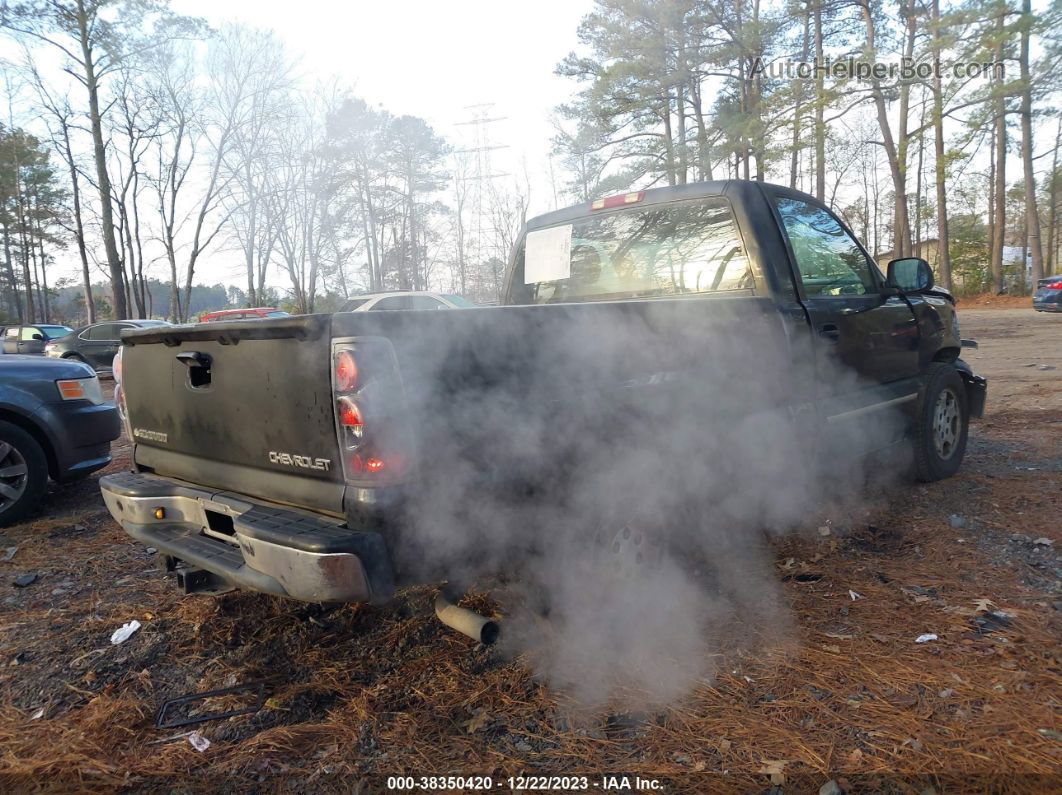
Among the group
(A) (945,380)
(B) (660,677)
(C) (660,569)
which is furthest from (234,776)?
(A) (945,380)

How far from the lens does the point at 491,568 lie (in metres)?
2.26

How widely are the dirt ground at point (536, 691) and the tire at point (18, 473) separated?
890mm

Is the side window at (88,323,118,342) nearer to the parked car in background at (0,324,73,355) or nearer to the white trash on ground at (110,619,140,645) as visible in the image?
the parked car in background at (0,324,73,355)

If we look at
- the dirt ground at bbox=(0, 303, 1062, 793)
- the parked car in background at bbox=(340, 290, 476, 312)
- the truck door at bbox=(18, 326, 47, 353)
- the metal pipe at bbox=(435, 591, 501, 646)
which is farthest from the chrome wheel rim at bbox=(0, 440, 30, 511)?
the truck door at bbox=(18, 326, 47, 353)

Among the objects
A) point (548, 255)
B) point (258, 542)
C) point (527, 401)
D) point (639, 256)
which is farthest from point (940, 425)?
point (258, 542)

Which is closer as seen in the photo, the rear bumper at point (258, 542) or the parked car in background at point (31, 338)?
the rear bumper at point (258, 542)

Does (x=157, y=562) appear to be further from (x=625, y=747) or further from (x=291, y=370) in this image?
(x=625, y=747)

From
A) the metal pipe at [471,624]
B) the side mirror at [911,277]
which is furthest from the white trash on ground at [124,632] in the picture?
the side mirror at [911,277]

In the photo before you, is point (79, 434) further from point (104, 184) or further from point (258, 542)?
point (104, 184)

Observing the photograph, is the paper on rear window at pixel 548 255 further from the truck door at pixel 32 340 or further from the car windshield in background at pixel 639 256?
the truck door at pixel 32 340

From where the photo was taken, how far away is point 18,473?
4191 millimetres

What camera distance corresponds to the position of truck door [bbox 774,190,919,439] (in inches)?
133

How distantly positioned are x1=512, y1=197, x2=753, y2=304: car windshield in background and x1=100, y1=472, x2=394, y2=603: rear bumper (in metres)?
2.18

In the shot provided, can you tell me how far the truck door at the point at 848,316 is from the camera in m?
3.37
